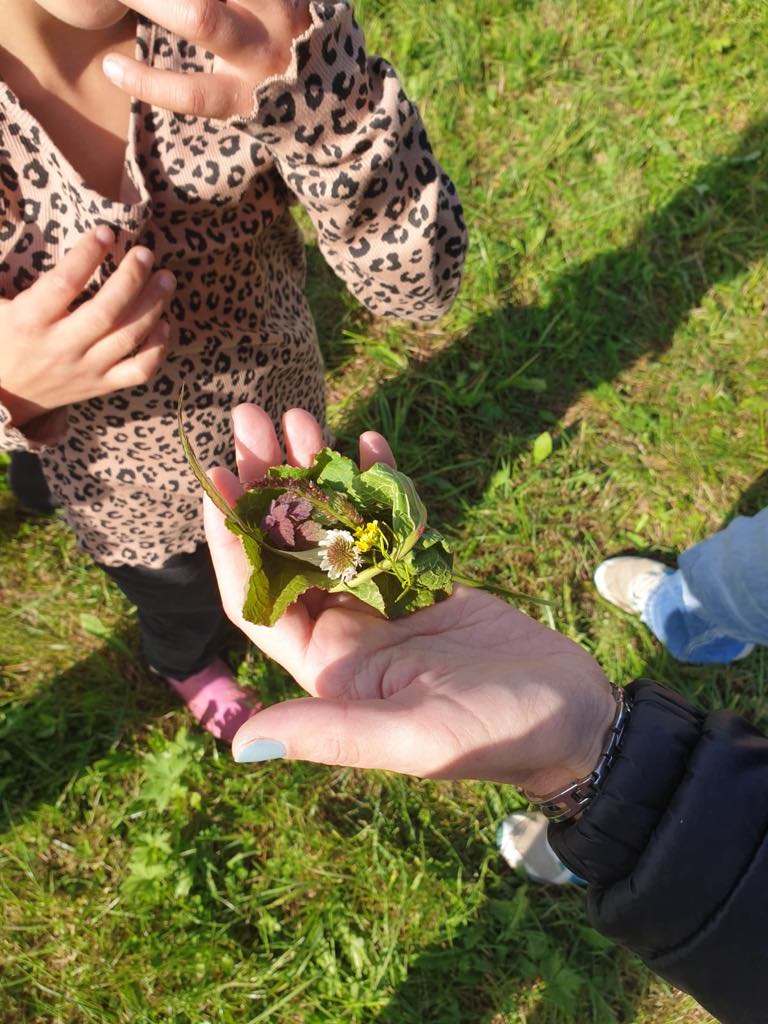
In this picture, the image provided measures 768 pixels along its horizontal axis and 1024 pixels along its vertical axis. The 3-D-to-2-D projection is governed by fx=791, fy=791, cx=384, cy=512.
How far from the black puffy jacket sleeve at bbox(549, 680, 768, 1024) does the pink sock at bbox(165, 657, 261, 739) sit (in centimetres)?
136

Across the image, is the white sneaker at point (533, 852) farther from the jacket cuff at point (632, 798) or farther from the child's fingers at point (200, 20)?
the child's fingers at point (200, 20)

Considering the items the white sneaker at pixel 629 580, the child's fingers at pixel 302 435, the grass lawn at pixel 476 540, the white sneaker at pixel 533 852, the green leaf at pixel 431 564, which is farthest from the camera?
the white sneaker at pixel 629 580

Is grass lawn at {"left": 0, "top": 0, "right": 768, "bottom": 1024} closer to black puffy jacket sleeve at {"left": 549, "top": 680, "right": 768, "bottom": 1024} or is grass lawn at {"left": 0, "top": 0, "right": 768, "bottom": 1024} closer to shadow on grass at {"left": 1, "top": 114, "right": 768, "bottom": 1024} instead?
shadow on grass at {"left": 1, "top": 114, "right": 768, "bottom": 1024}

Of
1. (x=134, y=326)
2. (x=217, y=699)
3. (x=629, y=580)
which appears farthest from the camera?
(x=629, y=580)

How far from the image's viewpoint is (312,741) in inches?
48.1

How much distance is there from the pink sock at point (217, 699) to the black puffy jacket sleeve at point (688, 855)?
136 cm

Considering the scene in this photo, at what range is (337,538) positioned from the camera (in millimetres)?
1546

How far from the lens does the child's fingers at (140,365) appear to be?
4.98 feet

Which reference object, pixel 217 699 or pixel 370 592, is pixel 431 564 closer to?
pixel 370 592

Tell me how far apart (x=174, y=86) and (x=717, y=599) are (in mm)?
1991

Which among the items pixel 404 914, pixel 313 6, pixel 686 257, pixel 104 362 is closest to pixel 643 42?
pixel 686 257

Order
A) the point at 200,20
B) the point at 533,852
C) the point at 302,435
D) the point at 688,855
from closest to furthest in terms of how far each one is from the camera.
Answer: the point at 200,20 < the point at 688,855 < the point at 302,435 < the point at 533,852

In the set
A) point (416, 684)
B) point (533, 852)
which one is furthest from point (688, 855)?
point (533, 852)

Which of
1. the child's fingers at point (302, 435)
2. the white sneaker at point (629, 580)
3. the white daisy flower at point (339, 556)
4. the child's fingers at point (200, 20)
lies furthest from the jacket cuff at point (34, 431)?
the white sneaker at point (629, 580)
